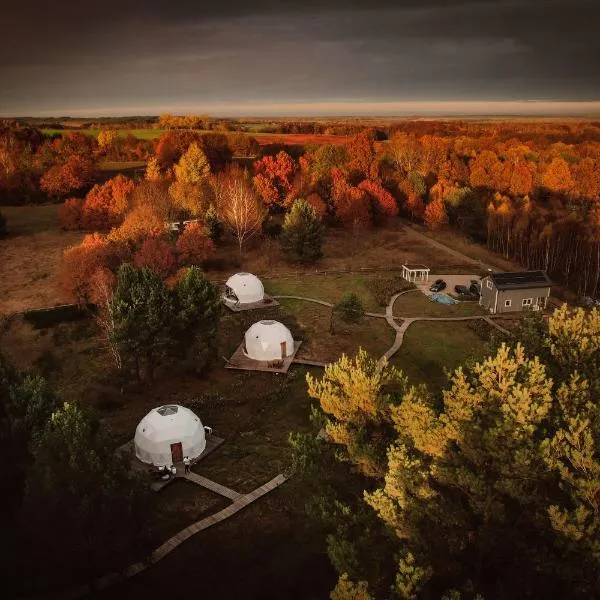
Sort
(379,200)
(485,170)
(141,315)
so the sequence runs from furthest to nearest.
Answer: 1. (485,170)
2. (379,200)
3. (141,315)

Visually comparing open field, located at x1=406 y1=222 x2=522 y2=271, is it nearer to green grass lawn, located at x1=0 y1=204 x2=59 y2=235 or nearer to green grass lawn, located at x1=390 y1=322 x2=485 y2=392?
green grass lawn, located at x1=390 y1=322 x2=485 y2=392

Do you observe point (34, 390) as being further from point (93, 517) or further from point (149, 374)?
point (149, 374)

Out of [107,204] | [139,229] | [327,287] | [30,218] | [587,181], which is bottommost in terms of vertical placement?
[327,287]

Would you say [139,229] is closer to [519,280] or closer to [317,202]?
[317,202]

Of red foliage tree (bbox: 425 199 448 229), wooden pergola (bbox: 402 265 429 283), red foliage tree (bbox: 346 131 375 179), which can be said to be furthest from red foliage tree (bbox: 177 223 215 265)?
red foliage tree (bbox: 346 131 375 179)

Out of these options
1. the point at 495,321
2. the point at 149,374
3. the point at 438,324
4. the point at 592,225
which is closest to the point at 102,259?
the point at 149,374

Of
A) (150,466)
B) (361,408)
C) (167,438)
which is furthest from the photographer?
(150,466)

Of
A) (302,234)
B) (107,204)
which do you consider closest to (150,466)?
(302,234)

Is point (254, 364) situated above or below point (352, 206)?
below
